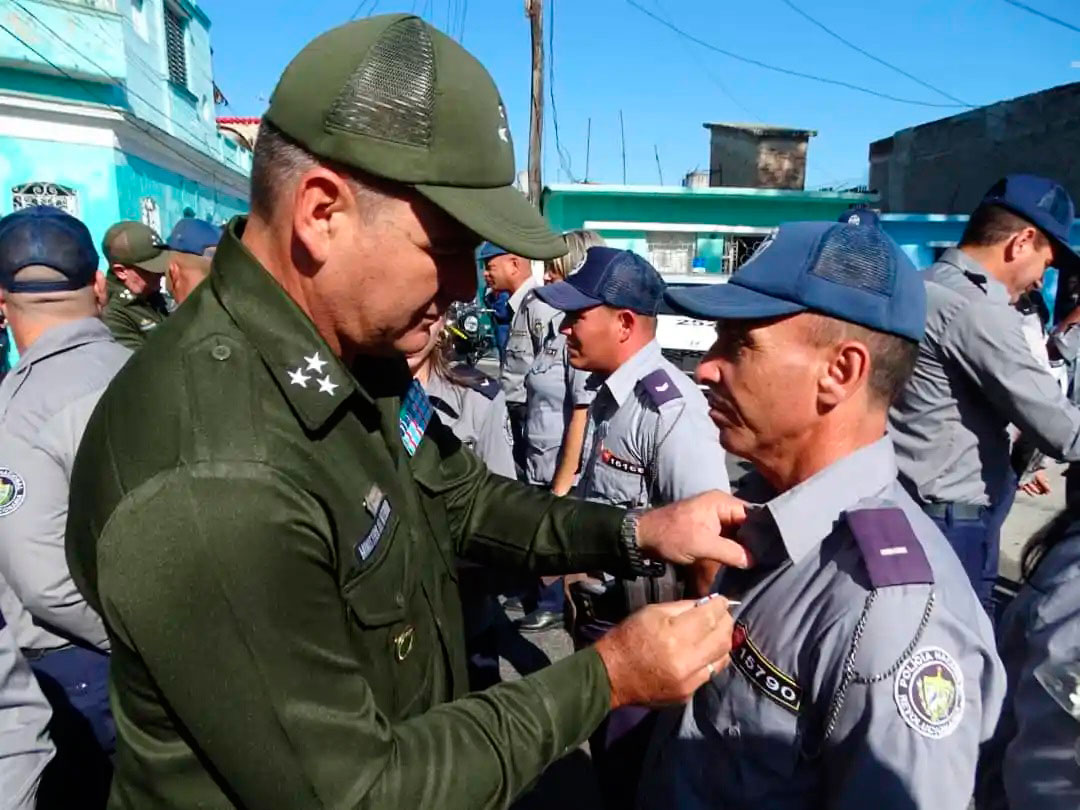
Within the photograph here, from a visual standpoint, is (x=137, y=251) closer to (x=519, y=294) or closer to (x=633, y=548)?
(x=519, y=294)

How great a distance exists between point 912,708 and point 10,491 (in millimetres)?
2344

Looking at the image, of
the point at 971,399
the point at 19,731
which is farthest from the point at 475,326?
the point at 19,731

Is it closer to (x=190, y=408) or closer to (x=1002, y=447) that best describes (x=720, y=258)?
(x=1002, y=447)

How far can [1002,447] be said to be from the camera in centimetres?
337

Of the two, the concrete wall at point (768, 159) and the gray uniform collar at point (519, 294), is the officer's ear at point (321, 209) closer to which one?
the gray uniform collar at point (519, 294)

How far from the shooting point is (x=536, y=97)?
1551 centimetres

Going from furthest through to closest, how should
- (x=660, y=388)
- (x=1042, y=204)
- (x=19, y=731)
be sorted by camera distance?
(x=1042, y=204), (x=660, y=388), (x=19, y=731)

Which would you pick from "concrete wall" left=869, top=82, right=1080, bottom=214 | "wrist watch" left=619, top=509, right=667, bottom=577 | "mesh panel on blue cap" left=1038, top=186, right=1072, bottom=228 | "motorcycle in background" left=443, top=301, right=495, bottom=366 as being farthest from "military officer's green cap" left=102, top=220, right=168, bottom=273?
"concrete wall" left=869, top=82, right=1080, bottom=214

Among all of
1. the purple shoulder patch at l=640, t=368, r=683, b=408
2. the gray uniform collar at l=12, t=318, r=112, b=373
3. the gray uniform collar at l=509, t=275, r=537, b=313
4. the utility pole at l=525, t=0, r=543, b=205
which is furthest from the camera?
the utility pole at l=525, t=0, r=543, b=205

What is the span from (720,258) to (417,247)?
670 inches

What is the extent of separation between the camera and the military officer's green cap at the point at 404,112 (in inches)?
44.5

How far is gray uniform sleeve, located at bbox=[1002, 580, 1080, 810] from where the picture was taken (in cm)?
125

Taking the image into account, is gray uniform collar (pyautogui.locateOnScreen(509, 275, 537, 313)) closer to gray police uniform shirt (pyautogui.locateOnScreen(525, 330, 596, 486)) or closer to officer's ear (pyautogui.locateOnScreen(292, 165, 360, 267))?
gray police uniform shirt (pyautogui.locateOnScreen(525, 330, 596, 486))

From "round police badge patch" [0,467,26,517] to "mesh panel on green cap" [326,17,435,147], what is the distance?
1726 millimetres
